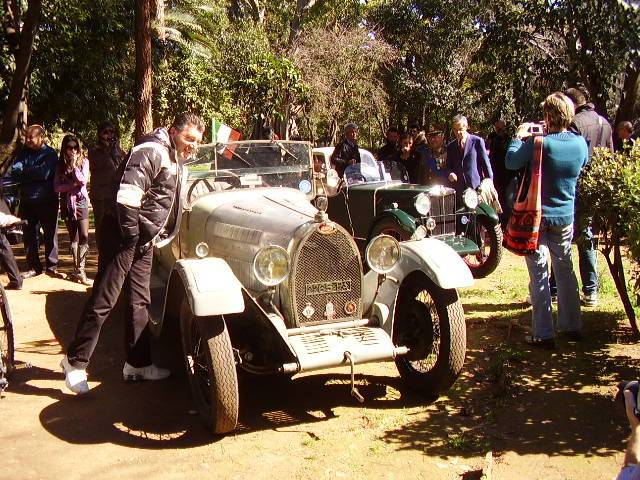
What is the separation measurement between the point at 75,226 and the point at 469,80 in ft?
91.4

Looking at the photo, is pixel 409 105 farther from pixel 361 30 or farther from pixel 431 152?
pixel 431 152

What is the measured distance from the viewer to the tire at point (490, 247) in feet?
25.7

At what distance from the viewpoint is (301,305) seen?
4.18m

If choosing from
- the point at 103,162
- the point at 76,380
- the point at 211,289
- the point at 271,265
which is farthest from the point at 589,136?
the point at 103,162

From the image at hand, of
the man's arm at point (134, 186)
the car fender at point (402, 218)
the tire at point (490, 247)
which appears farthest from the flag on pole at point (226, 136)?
the tire at point (490, 247)

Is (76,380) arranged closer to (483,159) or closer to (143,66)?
(143,66)

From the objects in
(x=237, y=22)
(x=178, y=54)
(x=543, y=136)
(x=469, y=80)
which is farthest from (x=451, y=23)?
(x=543, y=136)

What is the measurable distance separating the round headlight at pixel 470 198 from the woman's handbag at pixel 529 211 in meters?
2.51

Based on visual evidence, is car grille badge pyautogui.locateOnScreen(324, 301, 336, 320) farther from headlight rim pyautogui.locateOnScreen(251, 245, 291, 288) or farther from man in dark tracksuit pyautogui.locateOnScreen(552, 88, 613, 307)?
man in dark tracksuit pyautogui.locateOnScreen(552, 88, 613, 307)

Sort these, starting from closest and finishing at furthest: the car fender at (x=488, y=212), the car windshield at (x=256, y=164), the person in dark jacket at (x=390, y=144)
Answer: the car windshield at (x=256, y=164), the car fender at (x=488, y=212), the person in dark jacket at (x=390, y=144)

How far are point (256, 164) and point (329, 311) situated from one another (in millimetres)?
2338

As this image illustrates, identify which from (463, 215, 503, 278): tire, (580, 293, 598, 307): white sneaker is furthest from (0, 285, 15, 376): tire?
(463, 215, 503, 278): tire

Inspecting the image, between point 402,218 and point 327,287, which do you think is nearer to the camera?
point 327,287

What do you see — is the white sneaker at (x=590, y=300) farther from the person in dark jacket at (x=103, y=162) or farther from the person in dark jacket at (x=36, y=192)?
the person in dark jacket at (x=36, y=192)
